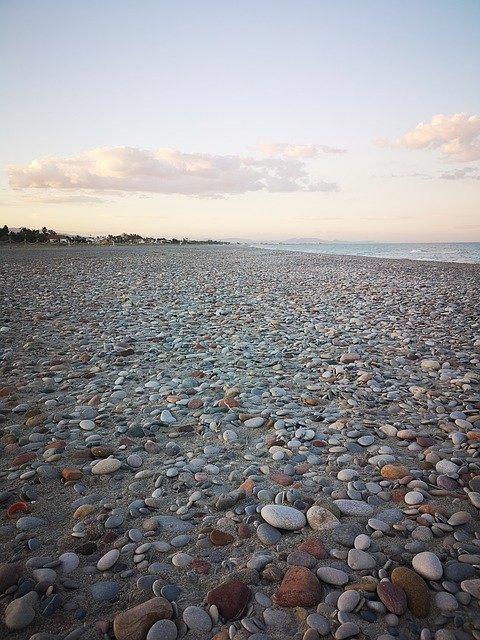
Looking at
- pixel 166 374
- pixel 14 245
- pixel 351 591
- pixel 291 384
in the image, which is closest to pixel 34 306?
pixel 166 374

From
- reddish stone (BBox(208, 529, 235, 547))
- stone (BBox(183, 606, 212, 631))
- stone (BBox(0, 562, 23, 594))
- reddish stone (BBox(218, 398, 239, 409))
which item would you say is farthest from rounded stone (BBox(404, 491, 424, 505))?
stone (BBox(0, 562, 23, 594))

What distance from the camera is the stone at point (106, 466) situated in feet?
9.37

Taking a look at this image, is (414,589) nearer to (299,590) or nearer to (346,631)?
(346,631)

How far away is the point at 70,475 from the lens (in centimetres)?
278

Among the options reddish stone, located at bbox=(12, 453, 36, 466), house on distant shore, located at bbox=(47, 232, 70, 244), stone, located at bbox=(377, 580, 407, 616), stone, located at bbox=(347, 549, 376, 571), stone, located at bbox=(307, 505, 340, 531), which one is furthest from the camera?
house on distant shore, located at bbox=(47, 232, 70, 244)

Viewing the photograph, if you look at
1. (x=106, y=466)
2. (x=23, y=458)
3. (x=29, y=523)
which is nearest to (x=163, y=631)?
(x=29, y=523)

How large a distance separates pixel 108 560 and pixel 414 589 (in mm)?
1625

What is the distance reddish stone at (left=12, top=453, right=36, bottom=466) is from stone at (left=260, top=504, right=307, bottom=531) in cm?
203

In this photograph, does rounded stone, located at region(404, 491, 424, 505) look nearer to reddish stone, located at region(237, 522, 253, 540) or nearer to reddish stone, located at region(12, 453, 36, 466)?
reddish stone, located at region(237, 522, 253, 540)

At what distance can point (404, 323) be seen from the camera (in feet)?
26.0

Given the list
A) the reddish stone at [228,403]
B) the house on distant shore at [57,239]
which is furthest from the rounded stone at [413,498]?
the house on distant shore at [57,239]

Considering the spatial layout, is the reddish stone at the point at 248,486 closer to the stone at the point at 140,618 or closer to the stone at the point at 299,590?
the stone at the point at 299,590

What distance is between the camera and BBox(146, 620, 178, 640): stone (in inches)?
63.0

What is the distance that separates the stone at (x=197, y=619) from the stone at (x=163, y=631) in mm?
67
